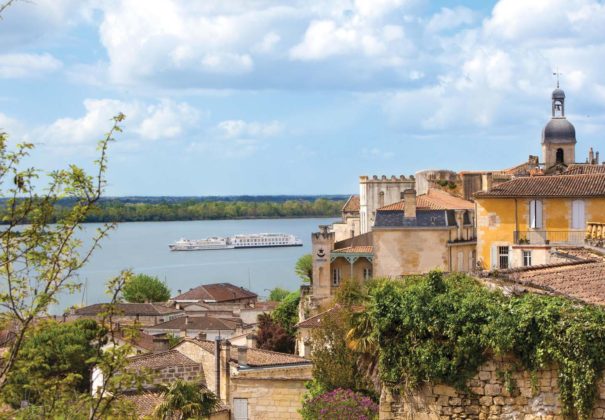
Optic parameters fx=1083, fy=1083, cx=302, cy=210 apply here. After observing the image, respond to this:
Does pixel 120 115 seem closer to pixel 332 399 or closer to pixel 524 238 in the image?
pixel 332 399

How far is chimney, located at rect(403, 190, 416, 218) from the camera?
4878 centimetres

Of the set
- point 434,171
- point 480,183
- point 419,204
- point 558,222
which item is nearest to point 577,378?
point 558,222

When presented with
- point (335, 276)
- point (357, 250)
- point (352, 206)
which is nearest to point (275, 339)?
point (335, 276)

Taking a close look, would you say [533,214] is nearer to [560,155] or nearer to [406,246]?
[406,246]

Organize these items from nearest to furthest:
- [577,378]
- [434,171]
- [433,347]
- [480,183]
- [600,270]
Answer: [577,378], [433,347], [600,270], [480,183], [434,171]

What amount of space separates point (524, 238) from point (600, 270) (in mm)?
20660

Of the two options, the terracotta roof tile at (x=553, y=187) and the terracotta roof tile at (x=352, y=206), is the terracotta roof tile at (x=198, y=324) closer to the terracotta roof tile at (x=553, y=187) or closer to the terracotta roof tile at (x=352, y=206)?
the terracotta roof tile at (x=352, y=206)

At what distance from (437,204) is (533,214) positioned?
1641cm

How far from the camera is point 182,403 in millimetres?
25781

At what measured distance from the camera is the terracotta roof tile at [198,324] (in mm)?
67938

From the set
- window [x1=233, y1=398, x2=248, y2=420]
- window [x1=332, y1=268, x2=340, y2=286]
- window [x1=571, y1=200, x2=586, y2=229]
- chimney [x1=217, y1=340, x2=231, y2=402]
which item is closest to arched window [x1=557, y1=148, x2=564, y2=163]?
window [x1=332, y1=268, x2=340, y2=286]

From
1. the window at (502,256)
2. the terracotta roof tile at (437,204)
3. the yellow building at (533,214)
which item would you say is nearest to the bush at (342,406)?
the yellow building at (533,214)

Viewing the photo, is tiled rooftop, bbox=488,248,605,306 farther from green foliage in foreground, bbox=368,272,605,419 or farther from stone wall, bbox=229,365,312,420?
stone wall, bbox=229,365,312,420

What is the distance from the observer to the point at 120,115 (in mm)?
9828
